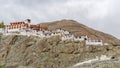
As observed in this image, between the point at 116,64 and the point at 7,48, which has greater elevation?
the point at 116,64

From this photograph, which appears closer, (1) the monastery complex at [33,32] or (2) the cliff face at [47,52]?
(2) the cliff face at [47,52]

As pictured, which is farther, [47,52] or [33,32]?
[33,32]

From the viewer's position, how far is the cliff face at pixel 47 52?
446ft

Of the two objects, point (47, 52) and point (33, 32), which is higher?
point (33, 32)

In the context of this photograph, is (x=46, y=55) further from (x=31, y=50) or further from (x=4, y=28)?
(x=4, y=28)

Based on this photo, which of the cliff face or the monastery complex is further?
the monastery complex

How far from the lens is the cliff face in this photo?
446 feet

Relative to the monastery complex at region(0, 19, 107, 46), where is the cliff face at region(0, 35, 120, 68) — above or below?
below

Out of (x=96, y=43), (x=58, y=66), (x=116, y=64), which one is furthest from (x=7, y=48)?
(x=116, y=64)

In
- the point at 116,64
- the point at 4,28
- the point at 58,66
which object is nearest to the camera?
the point at 116,64

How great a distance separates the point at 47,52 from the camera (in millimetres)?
139750

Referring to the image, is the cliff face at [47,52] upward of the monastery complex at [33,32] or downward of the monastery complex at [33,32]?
downward

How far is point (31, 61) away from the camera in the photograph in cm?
13675

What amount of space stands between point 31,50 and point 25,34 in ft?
41.1
